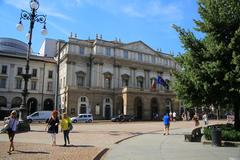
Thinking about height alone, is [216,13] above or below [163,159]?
above

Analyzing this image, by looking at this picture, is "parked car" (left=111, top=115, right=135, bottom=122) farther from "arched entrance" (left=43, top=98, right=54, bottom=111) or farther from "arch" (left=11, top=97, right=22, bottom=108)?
"arch" (left=11, top=97, right=22, bottom=108)

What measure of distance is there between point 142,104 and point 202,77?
47.7 metres

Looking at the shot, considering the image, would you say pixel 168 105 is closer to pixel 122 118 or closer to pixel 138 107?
pixel 138 107

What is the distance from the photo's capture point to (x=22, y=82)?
68.5 meters

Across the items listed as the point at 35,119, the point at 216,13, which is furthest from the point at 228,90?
the point at 35,119

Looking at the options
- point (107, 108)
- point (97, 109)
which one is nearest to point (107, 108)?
point (107, 108)

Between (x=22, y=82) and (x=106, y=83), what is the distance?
66.4 feet

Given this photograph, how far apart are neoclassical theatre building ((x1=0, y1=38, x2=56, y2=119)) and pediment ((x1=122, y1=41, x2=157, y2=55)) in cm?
1950

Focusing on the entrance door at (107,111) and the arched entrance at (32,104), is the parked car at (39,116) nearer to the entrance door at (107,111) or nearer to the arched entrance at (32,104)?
the entrance door at (107,111)

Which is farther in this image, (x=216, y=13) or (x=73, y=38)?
(x=73, y=38)

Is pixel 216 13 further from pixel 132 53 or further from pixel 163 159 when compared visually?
pixel 132 53

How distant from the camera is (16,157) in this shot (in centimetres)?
1096

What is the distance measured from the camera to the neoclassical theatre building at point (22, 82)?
66.3 meters

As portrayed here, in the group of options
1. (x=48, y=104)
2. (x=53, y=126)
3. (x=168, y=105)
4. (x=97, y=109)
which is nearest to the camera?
(x=53, y=126)
